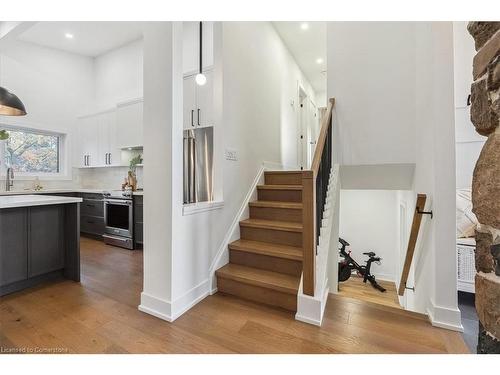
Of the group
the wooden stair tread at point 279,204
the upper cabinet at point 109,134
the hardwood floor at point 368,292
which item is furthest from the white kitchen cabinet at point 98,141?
the hardwood floor at point 368,292

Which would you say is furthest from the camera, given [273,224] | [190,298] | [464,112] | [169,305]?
[464,112]

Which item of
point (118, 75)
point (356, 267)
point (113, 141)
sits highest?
point (118, 75)

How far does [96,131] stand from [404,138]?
5.35 meters

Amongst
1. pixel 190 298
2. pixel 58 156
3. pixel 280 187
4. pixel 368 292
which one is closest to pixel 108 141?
pixel 58 156

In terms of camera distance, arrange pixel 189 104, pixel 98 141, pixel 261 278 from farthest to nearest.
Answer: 1. pixel 98 141
2. pixel 189 104
3. pixel 261 278

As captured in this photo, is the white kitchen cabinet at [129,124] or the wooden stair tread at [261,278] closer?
the wooden stair tread at [261,278]

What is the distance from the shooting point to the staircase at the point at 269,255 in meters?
2.05

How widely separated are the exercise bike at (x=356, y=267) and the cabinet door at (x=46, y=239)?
464 cm

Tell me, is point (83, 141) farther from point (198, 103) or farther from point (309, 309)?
point (309, 309)

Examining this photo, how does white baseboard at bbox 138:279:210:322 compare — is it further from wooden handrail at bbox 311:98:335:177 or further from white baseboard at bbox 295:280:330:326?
wooden handrail at bbox 311:98:335:177

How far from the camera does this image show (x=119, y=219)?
12.6 feet

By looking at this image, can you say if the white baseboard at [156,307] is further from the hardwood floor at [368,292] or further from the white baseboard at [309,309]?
the hardwood floor at [368,292]

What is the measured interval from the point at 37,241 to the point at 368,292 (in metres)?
5.13

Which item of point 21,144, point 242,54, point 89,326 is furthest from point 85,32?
point 89,326
